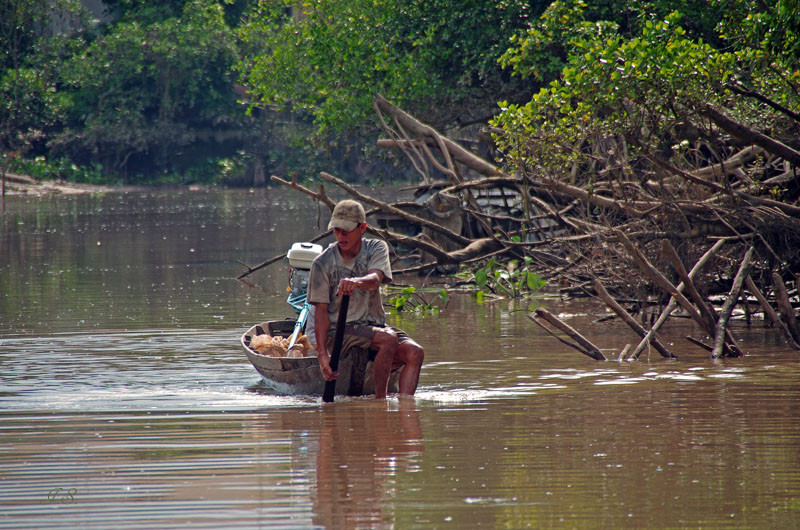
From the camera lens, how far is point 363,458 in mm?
6809

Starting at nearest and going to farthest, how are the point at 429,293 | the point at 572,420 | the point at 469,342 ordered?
1. the point at 572,420
2. the point at 469,342
3. the point at 429,293

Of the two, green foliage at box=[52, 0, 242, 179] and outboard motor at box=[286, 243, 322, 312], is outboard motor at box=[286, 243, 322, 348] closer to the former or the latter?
outboard motor at box=[286, 243, 322, 312]

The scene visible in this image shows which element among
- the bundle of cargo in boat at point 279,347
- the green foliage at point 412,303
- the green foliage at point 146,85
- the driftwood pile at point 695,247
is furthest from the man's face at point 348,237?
the green foliage at point 146,85

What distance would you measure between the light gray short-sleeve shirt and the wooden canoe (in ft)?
0.98

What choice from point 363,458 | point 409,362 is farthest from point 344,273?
point 363,458

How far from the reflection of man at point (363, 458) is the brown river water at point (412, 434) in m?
0.02

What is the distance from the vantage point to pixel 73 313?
49.1 feet

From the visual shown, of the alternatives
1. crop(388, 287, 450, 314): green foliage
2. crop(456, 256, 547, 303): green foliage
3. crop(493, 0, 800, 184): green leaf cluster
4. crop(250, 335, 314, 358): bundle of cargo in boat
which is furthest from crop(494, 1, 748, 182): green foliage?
crop(250, 335, 314, 358): bundle of cargo in boat

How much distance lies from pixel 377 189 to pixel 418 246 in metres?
44.3

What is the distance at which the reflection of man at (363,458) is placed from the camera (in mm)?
5586

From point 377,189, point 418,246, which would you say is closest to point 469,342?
point 418,246

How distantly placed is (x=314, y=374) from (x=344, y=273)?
882 millimetres

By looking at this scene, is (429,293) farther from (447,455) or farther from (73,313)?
(447,455)

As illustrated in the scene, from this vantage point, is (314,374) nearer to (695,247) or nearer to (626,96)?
(626,96)
